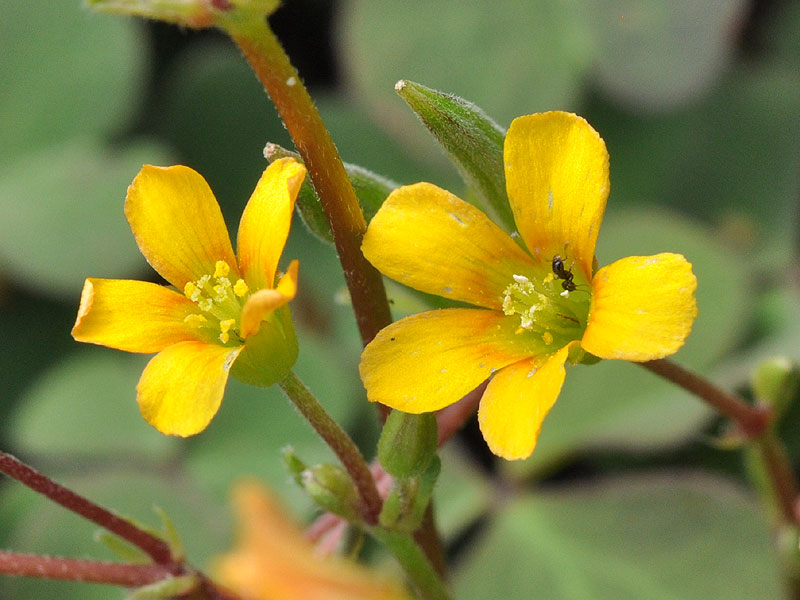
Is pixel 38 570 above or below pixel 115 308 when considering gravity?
below

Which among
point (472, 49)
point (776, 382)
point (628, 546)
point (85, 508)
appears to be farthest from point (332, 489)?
point (472, 49)

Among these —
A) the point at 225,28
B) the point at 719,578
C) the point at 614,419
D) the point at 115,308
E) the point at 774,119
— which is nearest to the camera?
the point at 225,28

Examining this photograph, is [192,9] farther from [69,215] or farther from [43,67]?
[43,67]

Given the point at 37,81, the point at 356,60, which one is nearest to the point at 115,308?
the point at 356,60

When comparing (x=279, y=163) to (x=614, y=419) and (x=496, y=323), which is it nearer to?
(x=496, y=323)

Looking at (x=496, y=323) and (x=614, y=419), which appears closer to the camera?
(x=496, y=323)

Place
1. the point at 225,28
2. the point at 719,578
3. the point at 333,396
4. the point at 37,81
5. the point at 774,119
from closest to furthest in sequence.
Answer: the point at 225,28
the point at 719,578
the point at 333,396
the point at 774,119
the point at 37,81

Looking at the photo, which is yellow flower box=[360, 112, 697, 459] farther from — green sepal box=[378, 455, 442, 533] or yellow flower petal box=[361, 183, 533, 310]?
green sepal box=[378, 455, 442, 533]
